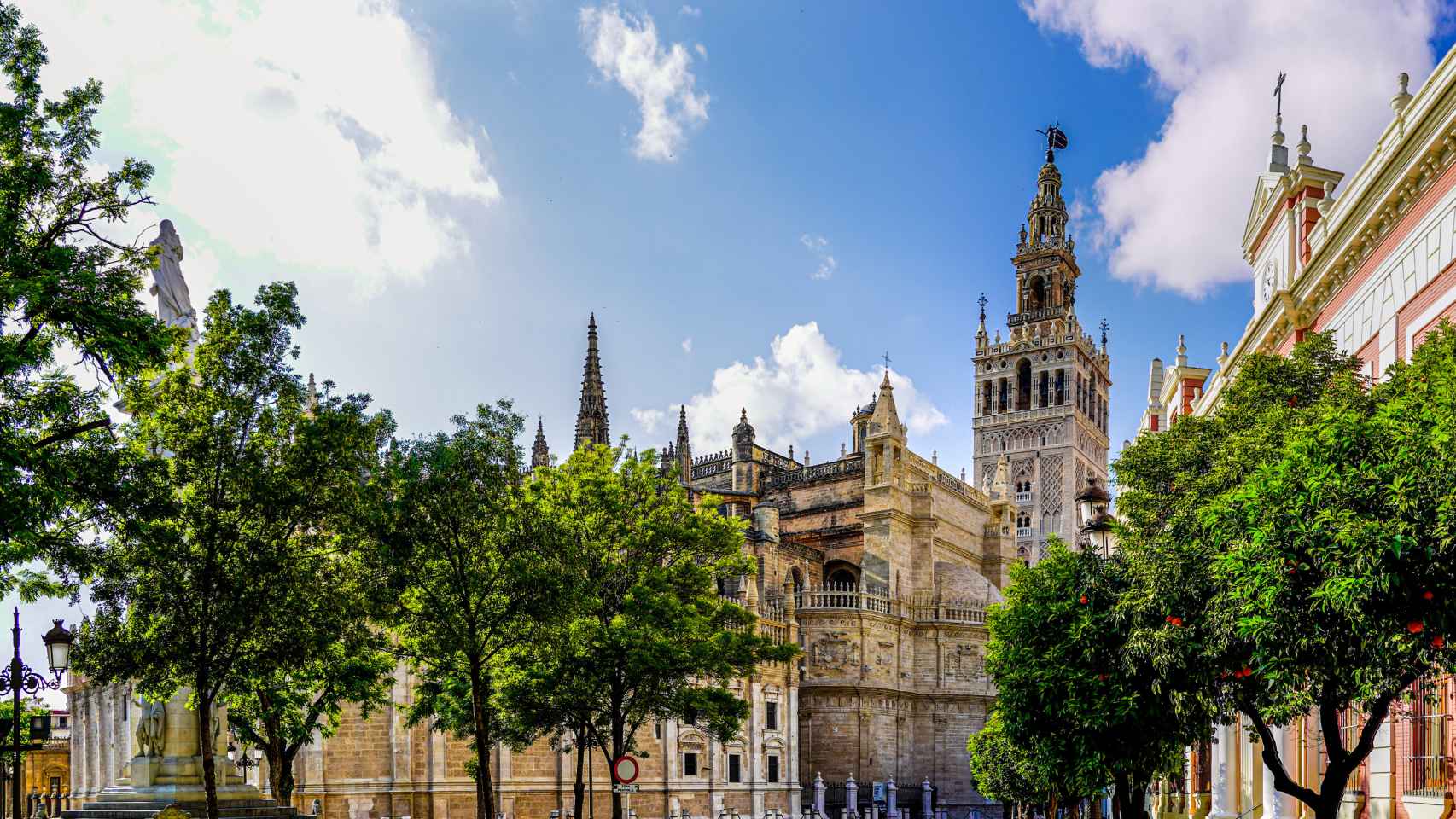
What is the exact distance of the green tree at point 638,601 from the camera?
93.1 ft

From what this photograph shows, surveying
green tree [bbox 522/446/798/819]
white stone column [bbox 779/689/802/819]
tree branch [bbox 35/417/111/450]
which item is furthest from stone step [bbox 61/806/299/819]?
white stone column [bbox 779/689/802/819]

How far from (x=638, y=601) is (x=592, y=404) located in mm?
39484

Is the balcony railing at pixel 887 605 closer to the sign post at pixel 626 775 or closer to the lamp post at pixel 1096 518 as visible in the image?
the sign post at pixel 626 775

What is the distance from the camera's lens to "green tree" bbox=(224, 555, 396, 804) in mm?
19500

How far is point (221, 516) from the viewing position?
59.8 feet

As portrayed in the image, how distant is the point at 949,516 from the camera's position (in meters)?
69.1

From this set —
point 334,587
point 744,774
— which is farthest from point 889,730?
point 334,587

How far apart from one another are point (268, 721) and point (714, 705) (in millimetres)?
10691

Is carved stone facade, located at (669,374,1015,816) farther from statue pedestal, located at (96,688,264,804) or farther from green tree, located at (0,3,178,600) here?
green tree, located at (0,3,178,600)

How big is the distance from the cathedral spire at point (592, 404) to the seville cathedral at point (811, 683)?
88 mm

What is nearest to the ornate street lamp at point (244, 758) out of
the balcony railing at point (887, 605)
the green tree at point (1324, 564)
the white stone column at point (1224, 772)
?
the white stone column at point (1224, 772)

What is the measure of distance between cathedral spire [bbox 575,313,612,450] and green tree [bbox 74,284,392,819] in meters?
46.3

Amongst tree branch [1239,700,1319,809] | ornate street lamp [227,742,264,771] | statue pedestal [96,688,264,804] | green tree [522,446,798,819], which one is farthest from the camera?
ornate street lamp [227,742,264,771]

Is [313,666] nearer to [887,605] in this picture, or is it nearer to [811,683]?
[811,683]
